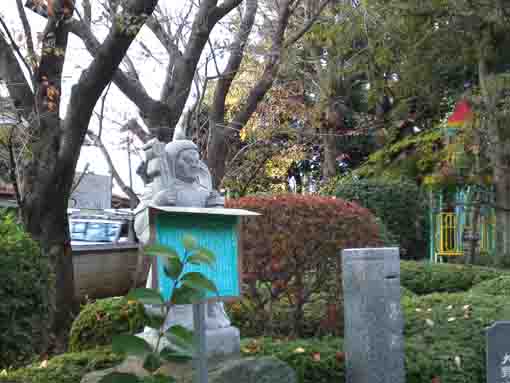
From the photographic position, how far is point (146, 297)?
3.08 m

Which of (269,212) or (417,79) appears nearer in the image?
(269,212)

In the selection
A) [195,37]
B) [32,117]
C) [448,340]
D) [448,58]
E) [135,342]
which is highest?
[448,58]

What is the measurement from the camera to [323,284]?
8.58 meters

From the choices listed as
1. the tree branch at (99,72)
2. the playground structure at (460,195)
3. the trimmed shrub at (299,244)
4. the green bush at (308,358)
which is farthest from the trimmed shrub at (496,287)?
the tree branch at (99,72)

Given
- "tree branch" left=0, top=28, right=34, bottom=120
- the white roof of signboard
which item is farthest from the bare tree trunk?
the white roof of signboard

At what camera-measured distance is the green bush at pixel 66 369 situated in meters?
6.04

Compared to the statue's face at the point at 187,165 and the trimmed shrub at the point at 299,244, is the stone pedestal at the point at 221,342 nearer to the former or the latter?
the statue's face at the point at 187,165

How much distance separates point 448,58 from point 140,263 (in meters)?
16.2

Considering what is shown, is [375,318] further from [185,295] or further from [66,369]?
[185,295]

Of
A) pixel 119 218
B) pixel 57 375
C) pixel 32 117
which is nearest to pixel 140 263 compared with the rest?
pixel 57 375

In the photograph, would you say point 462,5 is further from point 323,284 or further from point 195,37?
point 323,284

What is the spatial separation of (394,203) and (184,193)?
39.0 ft

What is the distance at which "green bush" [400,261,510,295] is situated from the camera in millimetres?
12852

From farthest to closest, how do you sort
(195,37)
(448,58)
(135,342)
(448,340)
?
(448,58) < (195,37) < (448,340) < (135,342)
